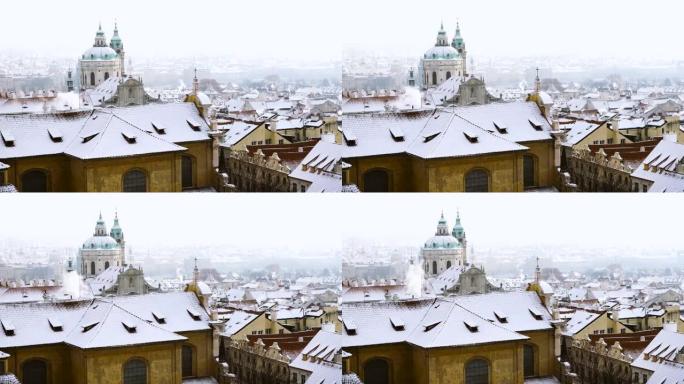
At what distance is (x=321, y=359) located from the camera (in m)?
9.09

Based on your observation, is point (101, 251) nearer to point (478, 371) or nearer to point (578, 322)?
point (478, 371)

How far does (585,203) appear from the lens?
9156 millimetres

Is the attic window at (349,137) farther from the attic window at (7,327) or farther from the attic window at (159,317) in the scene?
the attic window at (7,327)

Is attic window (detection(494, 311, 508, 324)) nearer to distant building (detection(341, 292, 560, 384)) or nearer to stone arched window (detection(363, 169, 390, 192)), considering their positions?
distant building (detection(341, 292, 560, 384))

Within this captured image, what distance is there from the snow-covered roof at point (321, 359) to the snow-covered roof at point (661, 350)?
77.8 inches

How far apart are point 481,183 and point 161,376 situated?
7.86 ft

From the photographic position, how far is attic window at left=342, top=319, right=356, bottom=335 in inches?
363

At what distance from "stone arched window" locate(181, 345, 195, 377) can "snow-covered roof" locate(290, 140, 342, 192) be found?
135 cm

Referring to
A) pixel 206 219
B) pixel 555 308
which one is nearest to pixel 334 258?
pixel 206 219

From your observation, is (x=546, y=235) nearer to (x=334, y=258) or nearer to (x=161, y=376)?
(x=334, y=258)

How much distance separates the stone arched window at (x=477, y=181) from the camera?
345 inches

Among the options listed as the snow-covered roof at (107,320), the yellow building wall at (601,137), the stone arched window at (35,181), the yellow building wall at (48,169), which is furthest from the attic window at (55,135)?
the yellow building wall at (601,137)

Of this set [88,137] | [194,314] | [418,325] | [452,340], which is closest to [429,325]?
[418,325]

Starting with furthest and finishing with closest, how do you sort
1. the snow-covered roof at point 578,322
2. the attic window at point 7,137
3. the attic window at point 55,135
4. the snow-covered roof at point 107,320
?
the snow-covered roof at point 578,322, the snow-covered roof at point 107,320, the attic window at point 55,135, the attic window at point 7,137
